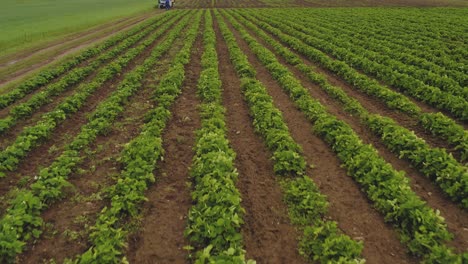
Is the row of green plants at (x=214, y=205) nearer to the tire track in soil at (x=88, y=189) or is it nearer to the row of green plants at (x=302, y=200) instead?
the row of green plants at (x=302, y=200)

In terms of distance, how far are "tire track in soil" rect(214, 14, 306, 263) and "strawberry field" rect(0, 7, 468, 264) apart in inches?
1.5

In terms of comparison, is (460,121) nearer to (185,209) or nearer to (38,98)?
(185,209)

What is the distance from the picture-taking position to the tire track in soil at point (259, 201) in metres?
6.48

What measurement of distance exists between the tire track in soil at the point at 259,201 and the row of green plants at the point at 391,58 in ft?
31.0

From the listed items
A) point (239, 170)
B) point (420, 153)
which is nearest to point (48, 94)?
point (239, 170)

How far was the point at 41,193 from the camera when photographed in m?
7.66

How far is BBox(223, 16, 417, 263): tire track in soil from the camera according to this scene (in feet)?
20.9

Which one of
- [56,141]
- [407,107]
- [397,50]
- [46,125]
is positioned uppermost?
[397,50]

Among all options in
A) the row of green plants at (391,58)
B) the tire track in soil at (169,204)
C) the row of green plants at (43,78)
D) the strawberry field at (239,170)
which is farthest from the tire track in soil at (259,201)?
the row of green plants at (43,78)

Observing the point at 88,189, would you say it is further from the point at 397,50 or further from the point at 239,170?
the point at 397,50

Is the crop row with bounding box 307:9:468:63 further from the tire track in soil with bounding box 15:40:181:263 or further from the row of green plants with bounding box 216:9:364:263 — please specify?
the tire track in soil with bounding box 15:40:181:263

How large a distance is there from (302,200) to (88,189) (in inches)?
222

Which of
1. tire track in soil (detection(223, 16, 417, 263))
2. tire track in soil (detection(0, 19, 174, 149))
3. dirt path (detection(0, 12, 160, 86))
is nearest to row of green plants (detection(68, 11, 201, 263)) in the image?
tire track in soil (detection(223, 16, 417, 263))

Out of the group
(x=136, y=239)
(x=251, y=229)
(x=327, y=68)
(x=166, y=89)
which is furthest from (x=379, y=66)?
(x=136, y=239)
